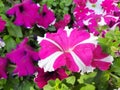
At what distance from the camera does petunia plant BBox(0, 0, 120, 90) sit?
1.21 meters

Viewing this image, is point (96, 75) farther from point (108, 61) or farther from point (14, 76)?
point (14, 76)

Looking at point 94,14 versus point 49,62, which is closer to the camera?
point 49,62

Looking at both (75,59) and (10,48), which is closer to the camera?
(75,59)

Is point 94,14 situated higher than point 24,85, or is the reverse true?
point 94,14

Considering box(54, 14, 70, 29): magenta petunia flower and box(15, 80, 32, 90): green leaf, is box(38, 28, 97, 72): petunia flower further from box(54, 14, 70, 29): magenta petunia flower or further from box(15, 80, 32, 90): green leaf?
box(54, 14, 70, 29): magenta petunia flower

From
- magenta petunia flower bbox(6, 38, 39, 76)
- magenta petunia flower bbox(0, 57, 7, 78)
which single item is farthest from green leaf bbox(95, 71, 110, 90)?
magenta petunia flower bbox(0, 57, 7, 78)

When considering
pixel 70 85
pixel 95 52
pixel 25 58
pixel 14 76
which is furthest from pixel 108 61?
pixel 14 76

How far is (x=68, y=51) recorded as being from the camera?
4.06ft

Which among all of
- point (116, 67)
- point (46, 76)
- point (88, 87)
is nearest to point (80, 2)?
point (46, 76)

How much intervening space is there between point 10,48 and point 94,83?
0.95m

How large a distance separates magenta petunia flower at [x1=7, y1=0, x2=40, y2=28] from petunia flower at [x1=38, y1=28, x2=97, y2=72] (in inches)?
33.2

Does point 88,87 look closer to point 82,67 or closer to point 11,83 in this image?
point 82,67

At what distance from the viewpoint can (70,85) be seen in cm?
121

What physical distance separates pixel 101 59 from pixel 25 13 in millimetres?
992
